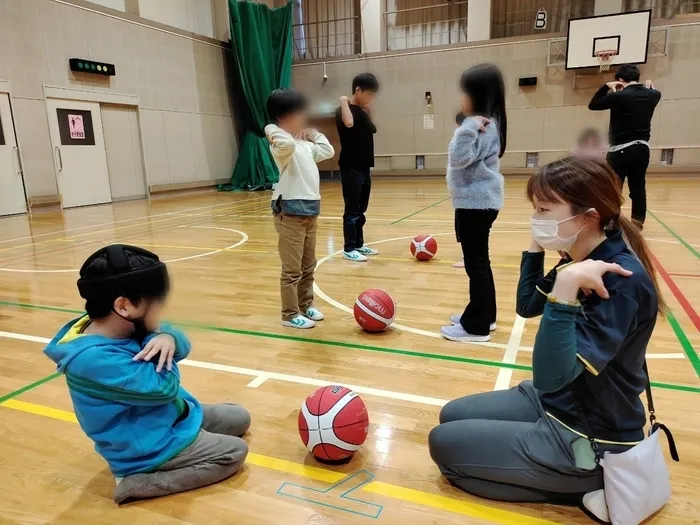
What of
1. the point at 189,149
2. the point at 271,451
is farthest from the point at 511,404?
the point at 189,149

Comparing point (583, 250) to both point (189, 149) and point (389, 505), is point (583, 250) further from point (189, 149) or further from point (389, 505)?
point (189, 149)

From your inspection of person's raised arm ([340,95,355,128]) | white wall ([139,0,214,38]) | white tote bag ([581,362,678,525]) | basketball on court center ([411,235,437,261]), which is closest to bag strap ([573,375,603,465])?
white tote bag ([581,362,678,525])

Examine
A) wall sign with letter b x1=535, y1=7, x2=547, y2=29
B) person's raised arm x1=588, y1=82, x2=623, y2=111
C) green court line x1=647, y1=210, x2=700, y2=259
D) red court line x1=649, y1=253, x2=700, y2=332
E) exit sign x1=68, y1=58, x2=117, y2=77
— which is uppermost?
wall sign with letter b x1=535, y1=7, x2=547, y2=29

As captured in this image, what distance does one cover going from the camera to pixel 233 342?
3469 millimetres

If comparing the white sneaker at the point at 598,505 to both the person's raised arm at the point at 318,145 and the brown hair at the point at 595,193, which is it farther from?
the person's raised arm at the point at 318,145

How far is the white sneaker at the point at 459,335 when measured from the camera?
131 inches

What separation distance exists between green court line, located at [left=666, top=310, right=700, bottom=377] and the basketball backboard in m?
11.7

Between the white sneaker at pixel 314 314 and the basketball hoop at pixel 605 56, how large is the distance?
12513 mm

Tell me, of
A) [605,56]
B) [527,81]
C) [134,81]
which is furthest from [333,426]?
[527,81]

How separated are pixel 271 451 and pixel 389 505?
0.60 m

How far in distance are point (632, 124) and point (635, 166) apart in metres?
0.49

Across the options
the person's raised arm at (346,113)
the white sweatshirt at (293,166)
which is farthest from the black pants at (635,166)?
the white sweatshirt at (293,166)

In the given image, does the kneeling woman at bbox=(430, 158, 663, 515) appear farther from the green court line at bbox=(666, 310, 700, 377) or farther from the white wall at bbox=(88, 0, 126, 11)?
the white wall at bbox=(88, 0, 126, 11)

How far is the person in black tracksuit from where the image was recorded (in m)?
6.15
